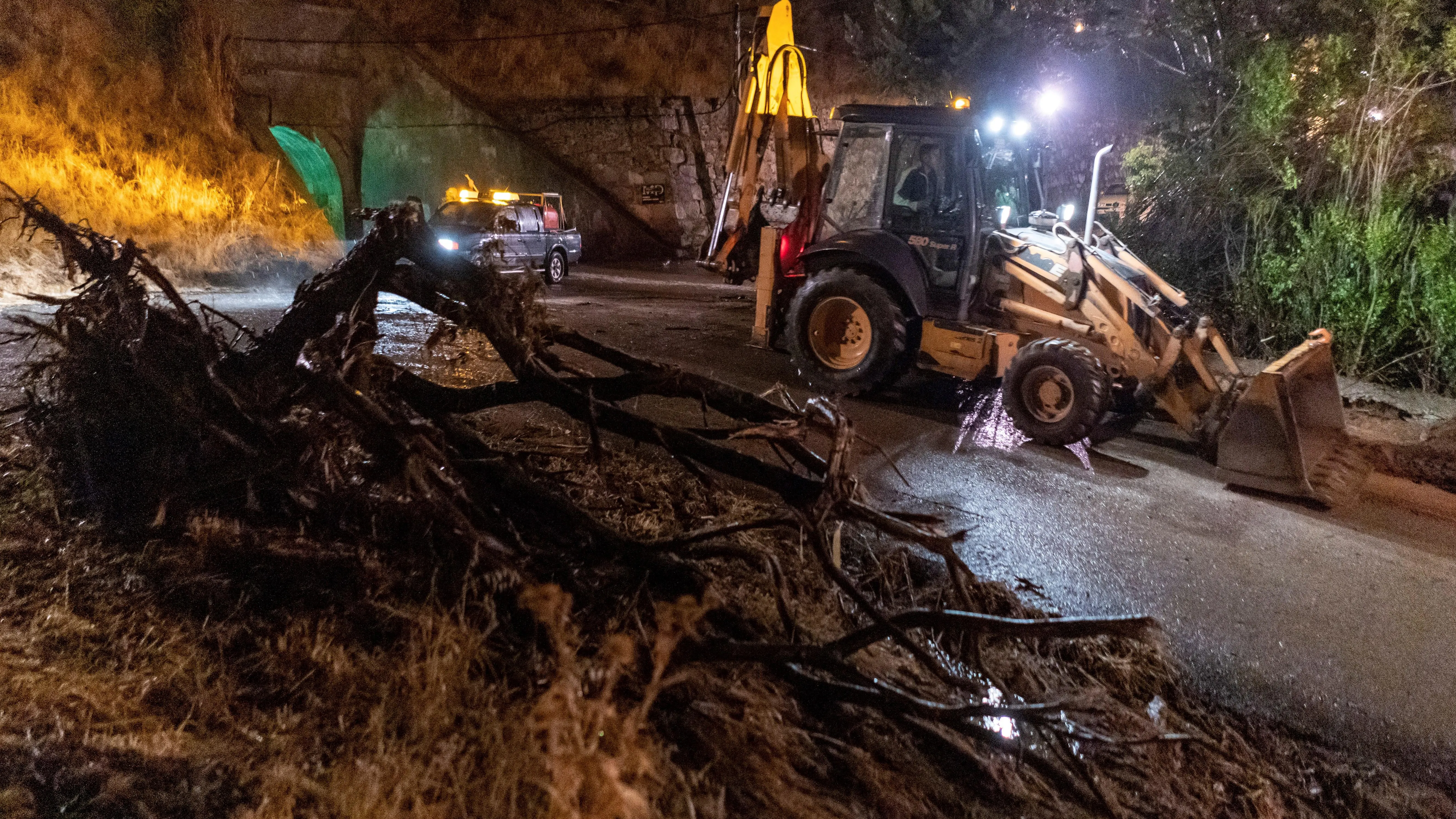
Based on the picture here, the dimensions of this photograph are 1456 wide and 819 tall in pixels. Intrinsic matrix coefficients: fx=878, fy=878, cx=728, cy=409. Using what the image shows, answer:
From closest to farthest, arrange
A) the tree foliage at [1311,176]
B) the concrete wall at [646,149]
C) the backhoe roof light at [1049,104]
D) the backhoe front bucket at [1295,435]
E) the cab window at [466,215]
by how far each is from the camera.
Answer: the backhoe front bucket at [1295,435] < the backhoe roof light at [1049,104] < the tree foliage at [1311,176] < the cab window at [466,215] < the concrete wall at [646,149]

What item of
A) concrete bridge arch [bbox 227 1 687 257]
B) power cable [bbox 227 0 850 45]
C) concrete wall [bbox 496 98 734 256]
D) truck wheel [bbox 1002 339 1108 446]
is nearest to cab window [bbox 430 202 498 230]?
concrete bridge arch [bbox 227 1 687 257]

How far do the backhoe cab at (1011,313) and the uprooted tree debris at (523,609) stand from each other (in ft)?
10.2

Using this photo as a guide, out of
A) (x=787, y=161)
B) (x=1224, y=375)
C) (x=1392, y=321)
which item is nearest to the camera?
(x=1224, y=375)

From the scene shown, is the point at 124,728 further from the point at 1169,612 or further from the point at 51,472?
the point at 1169,612

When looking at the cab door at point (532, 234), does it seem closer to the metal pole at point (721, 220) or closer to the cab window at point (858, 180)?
the metal pole at point (721, 220)

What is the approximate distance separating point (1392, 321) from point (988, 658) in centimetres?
939

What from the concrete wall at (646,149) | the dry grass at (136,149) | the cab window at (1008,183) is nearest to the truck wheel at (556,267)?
the dry grass at (136,149)

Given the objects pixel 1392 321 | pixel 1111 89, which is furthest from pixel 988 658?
pixel 1111 89

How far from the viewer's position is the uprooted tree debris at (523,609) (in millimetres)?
2625

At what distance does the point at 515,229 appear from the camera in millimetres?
17266

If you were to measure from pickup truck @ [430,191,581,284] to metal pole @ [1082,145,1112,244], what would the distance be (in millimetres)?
9819

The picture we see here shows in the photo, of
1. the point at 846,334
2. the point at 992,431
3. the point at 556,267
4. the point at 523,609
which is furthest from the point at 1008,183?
the point at 556,267

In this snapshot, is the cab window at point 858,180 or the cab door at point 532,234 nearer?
the cab window at point 858,180

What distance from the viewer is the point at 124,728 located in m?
2.78
